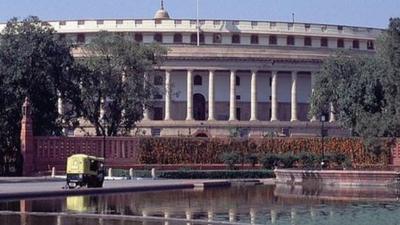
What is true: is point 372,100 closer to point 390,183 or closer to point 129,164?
point 129,164

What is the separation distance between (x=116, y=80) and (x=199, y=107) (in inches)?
1769

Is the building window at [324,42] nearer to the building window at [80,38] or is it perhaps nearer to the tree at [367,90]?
Answer: the tree at [367,90]

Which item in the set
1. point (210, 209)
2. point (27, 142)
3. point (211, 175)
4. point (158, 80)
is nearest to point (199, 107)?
point (158, 80)

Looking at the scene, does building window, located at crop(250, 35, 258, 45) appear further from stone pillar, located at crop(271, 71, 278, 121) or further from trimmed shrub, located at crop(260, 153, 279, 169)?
trimmed shrub, located at crop(260, 153, 279, 169)

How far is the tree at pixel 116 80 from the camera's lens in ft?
257

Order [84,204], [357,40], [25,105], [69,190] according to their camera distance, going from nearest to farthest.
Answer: [84,204] < [69,190] < [25,105] < [357,40]

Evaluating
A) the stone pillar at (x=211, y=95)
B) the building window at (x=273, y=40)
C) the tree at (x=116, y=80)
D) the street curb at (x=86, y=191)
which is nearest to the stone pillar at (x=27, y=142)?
the tree at (x=116, y=80)

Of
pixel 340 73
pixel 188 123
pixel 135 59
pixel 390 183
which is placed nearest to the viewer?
pixel 390 183

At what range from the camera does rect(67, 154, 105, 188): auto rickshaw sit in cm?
4934

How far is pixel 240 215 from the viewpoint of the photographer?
31172mm

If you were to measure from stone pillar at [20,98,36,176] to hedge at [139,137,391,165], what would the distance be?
9.18 m

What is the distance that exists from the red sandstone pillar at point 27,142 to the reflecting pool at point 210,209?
881 inches

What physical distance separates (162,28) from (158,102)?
10.0 meters

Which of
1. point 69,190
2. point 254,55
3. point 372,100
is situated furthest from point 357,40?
point 69,190
